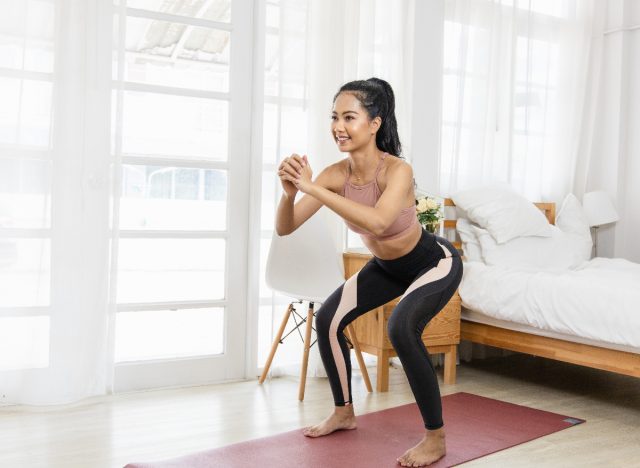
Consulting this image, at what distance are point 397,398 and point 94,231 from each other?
1.51 metres

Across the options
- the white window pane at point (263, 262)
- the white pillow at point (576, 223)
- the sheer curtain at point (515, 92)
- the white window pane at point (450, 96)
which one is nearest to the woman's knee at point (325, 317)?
the white window pane at point (263, 262)

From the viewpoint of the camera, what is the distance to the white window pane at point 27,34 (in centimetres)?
298

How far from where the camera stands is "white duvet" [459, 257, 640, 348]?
10.0 feet

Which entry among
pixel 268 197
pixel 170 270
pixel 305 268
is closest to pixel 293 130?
pixel 268 197

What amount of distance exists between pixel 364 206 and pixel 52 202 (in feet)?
4.80

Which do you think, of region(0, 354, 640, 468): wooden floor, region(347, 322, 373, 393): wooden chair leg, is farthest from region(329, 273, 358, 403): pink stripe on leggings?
region(347, 322, 373, 393): wooden chair leg

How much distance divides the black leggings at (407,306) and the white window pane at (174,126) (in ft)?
4.11

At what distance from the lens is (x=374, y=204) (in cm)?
250

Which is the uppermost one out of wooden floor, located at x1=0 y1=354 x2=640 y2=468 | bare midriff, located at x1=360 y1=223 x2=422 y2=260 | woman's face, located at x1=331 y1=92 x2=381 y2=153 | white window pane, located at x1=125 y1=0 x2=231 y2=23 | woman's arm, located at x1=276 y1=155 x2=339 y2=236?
white window pane, located at x1=125 y1=0 x2=231 y2=23

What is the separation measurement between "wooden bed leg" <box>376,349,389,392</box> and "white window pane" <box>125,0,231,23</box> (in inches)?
69.4

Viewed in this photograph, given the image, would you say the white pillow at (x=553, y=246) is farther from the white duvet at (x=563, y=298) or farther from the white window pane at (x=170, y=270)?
the white window pane at (x=170, y=270)

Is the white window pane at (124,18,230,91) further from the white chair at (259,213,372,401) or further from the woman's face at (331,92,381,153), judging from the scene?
the woman's face at (331,92,381,153)

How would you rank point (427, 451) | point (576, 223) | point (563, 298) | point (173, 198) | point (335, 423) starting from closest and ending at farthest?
point (427, 451) < point (335, 423) < point (563, 298) < point (173, 198) < point (576, 223)

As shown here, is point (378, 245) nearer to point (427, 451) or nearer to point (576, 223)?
point (427, 451)
